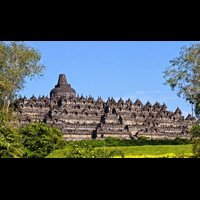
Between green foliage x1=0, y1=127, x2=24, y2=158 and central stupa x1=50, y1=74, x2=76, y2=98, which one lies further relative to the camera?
central stupa x1=50, y1=74, x2=76, y2=98

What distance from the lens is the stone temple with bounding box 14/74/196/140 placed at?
50.9m

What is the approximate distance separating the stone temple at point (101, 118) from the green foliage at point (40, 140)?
16105 mm

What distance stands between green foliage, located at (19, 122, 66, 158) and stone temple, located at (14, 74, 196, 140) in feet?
52.8

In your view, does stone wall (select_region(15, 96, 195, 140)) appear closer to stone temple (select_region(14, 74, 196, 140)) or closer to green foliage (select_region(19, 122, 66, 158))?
stone temple (select_region(14, 74, 196, 140))

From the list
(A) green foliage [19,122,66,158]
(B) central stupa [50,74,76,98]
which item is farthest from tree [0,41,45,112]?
(B) central stupa [50,74,76,98]

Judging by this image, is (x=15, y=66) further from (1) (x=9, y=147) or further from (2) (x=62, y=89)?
(2) (x=62, y=89)

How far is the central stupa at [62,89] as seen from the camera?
224 feet

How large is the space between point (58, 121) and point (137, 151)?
2571cm

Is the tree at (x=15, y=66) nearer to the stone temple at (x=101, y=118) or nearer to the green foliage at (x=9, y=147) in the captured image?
the green foliage at (x=9, y=147)

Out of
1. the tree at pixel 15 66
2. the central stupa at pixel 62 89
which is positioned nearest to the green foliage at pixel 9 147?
the tree at pixel 15 66

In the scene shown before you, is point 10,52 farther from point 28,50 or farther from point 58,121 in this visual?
point 58,121

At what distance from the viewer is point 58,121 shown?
52.8m

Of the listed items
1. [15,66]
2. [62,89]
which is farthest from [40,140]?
[62,89]
